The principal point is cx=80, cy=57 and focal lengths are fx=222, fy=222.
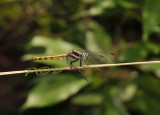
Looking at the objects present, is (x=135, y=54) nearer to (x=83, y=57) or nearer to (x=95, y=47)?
(x=95, y=47)

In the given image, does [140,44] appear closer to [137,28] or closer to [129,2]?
[129,2]

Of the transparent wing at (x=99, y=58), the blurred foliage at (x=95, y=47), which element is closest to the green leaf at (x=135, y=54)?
the blurred foliage at (x=95, y=47)

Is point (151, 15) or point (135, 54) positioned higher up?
point (151, 15)

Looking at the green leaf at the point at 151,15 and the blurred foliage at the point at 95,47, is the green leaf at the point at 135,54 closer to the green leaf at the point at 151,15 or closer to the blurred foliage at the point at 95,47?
the blurred foliage at the point at 95,47

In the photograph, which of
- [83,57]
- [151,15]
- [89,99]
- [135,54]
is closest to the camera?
[83,57]

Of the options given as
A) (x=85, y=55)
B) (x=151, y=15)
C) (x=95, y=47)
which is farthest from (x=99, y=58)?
(x=95, y=47)

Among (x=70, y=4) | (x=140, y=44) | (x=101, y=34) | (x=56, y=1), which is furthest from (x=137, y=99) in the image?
(x=56, y=1)

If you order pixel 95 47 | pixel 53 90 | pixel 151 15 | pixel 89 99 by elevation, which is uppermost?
pixel 151 15
